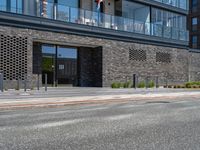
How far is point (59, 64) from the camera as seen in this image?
25891 millimetres

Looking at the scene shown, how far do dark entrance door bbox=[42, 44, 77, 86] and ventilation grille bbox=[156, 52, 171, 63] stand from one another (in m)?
8.47

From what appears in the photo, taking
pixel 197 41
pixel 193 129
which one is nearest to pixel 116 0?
pixel 193 129

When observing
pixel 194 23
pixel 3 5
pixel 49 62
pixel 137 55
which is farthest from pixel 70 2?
pixel 194 23

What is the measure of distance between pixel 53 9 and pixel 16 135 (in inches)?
699

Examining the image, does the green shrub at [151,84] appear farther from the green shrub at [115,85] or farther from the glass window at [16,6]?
the glass window at [16,6]

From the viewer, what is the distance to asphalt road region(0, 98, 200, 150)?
6273mm

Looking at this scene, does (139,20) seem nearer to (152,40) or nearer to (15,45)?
(152,40)

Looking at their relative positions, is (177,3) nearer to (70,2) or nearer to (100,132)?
(70,2)

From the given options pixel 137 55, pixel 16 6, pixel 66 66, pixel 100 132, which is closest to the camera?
pixel 100 132

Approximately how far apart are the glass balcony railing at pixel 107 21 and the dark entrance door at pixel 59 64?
2.50m

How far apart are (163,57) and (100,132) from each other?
25.2 meters

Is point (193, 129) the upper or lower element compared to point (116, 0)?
lower

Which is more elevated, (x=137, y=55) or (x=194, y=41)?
(x=194, y=41)

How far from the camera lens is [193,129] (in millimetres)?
8148
